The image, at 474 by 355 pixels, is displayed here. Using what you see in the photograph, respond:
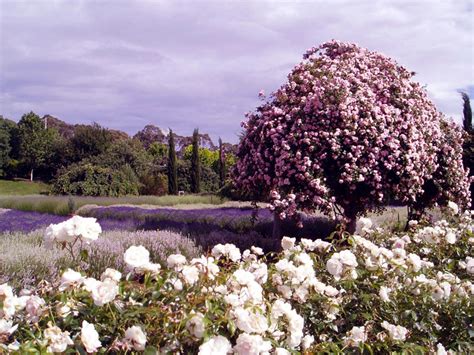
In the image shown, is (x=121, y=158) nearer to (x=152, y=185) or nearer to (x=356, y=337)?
(x=152, y=185)

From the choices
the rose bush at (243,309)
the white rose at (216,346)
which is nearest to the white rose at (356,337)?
the rose bush at (243,309)

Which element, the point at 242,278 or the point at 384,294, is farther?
the point at 384,294

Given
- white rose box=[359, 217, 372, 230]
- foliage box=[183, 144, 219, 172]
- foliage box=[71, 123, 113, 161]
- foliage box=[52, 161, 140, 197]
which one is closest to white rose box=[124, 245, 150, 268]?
white rose box=[359, 217, 372, 230]

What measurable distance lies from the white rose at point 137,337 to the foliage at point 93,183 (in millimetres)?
22576

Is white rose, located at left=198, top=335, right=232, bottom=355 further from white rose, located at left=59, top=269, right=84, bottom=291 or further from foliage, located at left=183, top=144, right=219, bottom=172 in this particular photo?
foliage, located at left=183, top=144, right=219, bottom=172

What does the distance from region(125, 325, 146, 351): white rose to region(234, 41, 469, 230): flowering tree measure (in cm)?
458

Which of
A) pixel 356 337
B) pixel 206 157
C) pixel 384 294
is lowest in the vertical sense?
pixel 356 337

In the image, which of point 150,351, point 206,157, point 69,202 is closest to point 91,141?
point 206,157

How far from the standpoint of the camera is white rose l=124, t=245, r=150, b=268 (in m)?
2.26

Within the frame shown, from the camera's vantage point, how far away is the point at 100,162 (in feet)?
90.3

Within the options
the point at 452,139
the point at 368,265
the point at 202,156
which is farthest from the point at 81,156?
the point at 368,265

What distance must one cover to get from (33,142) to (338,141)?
35.6m

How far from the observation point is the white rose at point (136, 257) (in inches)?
88.8

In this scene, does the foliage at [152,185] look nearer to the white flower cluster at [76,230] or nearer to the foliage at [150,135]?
the foliage at [150,135]
